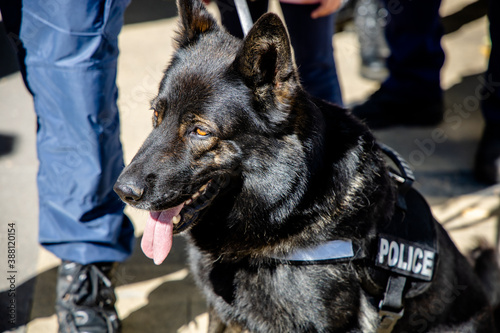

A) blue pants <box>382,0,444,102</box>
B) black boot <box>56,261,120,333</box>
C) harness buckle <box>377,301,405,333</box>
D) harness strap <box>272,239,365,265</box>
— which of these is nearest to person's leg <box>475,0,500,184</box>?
blue pants <box>382,0,444,102</box>

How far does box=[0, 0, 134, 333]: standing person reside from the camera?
1.93m

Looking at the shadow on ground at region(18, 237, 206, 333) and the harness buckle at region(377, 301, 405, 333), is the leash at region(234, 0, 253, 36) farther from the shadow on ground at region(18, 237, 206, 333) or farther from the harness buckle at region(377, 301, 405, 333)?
the shadow on ground at region(18, 237, 206, 333)

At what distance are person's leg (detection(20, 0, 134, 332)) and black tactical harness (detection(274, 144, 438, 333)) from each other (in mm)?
889

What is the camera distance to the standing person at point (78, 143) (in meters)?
1.93

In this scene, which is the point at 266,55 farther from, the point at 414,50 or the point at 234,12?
the point at 414,50

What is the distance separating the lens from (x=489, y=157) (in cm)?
327

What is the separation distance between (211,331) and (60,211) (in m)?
0.86

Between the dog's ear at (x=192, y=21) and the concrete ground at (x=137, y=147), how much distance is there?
387mm

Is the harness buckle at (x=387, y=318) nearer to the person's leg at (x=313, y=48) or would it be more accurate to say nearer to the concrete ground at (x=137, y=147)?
the concrete ground at (x=137, y=147)

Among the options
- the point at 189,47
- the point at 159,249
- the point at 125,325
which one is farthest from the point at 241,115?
the point at 125,325

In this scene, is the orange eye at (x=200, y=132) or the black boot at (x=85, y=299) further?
the black boot at (x=85, y=299)

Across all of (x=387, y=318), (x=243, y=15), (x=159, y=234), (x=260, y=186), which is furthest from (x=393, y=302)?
(x=243, y=15)

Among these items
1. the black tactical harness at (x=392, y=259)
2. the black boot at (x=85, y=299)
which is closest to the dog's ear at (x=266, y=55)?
the black tactical harness at (x=392, y=259)

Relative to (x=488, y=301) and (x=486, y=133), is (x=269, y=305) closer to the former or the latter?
(x=488, y=301)
